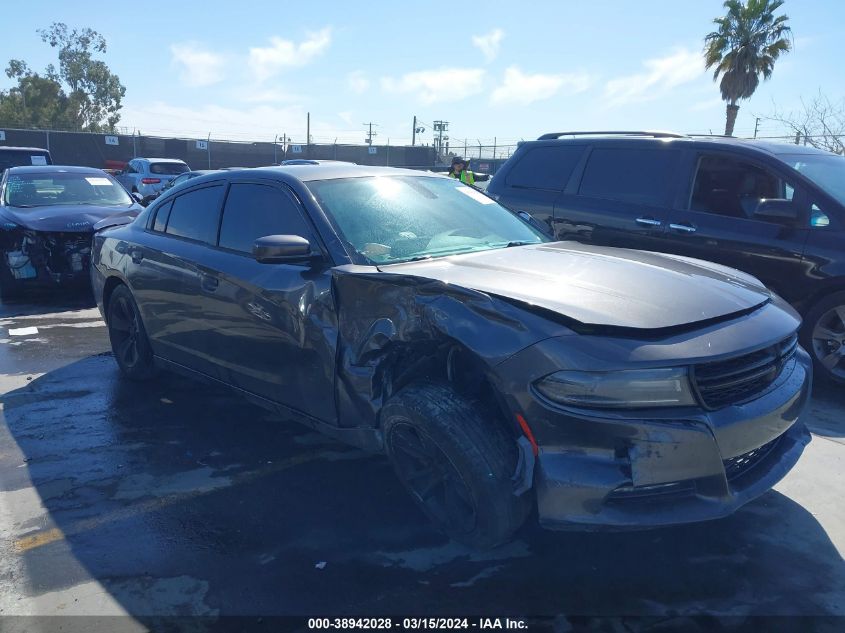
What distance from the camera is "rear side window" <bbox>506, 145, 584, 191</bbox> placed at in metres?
6.96

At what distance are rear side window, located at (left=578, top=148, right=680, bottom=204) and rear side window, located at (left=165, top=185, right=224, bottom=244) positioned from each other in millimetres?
3683

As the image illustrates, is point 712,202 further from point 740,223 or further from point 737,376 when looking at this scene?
point 737,376

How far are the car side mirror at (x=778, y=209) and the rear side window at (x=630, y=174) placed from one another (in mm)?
971

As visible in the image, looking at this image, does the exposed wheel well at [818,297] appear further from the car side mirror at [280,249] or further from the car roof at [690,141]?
the car side mirror at [280,249]

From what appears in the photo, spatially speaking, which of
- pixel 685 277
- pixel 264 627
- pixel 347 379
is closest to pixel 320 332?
pixel 347 379

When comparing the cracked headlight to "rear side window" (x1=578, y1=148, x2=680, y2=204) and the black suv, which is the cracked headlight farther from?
"rear side window" (x1=578, y1=148, x2=680, y2=204)

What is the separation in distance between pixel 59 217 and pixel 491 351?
24.8 ft

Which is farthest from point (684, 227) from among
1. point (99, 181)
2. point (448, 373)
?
point (99, 181)

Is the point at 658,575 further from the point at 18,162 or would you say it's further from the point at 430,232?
the point at 18,162

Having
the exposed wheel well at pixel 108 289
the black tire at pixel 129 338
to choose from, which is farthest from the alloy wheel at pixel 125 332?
the exposed wheel well at pixel 108 289

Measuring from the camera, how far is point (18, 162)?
663 inches

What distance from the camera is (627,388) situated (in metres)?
2.54

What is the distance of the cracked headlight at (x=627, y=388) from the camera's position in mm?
2543

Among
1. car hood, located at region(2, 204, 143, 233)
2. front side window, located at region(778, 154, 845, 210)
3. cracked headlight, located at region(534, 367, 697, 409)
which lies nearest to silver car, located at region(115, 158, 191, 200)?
car hood, located at region(2, 204, 143, 233)
